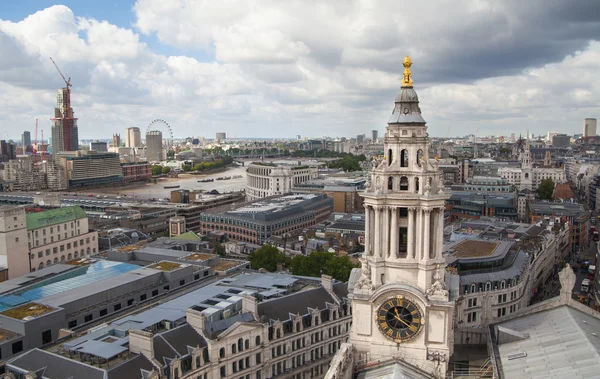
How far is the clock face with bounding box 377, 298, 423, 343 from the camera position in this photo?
31000mm

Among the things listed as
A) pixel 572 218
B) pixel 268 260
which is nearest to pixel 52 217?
pixel 268 260

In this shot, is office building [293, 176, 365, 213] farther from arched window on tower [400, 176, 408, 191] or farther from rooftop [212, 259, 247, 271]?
arched window on tower [400, 176, 408, 191]

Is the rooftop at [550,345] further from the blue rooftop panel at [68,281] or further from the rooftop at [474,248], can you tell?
the blue rooftop panel at [68,281]

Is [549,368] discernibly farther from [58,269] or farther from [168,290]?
[58,269]

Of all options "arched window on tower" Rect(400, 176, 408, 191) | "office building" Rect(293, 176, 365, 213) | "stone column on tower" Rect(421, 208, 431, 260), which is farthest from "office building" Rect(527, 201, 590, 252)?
"arched window on tower" Rect(400, 176, 408, 191)

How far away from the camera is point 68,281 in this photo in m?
59.6

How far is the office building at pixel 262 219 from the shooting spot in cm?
11706

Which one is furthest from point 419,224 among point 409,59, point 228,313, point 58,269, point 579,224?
point 579,224

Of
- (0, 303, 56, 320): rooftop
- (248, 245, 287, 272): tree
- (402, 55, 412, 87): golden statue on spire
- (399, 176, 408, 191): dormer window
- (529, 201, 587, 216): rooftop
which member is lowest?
(248, 245, 287, 272): tree

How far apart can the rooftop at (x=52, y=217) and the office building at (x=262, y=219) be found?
36431 millimetres

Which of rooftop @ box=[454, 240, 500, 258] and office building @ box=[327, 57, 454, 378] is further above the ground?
office building @ box=[327, 57, 454, 378]

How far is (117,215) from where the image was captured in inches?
4926

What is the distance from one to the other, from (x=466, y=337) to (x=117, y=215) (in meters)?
103

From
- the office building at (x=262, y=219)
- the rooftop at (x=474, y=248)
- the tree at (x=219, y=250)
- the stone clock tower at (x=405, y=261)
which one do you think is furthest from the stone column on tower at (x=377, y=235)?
the office building at (x=262, y=219)
